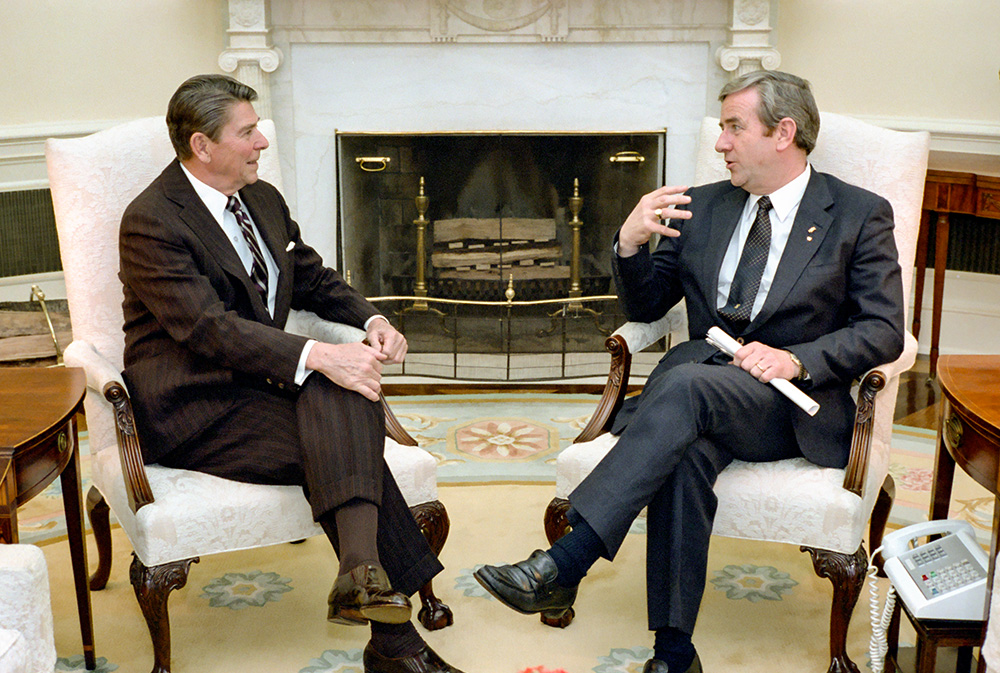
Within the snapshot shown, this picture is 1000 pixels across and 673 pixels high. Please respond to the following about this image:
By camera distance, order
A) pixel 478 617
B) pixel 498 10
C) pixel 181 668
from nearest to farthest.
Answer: pixel 181 668 < pixel 478 617 < pixel 498 10

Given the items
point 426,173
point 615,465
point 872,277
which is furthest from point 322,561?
point 426,173

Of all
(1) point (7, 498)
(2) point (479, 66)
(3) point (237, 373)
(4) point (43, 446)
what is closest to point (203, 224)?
(3) point (237, 373)

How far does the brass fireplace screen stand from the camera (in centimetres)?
438

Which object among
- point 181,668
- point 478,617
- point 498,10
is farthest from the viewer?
point 498,10

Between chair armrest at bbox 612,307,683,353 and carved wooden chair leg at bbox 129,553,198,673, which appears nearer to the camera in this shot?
carved wooden chair leg at bbox 129,553,198,673

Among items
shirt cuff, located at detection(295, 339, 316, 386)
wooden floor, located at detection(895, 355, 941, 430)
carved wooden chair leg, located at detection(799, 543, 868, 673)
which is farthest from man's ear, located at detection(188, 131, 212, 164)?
wooden floor, located at detection(895, 355, 941, 430)

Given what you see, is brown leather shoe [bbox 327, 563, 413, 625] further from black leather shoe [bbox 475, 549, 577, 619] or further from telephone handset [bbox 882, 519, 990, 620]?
telephone handset [bbox 882, 519, 990, 620]

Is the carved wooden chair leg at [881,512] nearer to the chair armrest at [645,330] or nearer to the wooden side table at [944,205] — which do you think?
the chair armrest at [645,330]

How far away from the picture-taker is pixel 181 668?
224 cm

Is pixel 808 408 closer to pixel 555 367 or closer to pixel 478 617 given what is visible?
pixel 478 617

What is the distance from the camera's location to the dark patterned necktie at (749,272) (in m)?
2.37

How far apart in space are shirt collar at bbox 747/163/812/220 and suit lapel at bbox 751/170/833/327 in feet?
0.12

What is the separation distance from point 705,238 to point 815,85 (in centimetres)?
232

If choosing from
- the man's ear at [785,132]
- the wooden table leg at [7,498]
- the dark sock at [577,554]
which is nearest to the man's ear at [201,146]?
the wooden table leg at [7,498]
